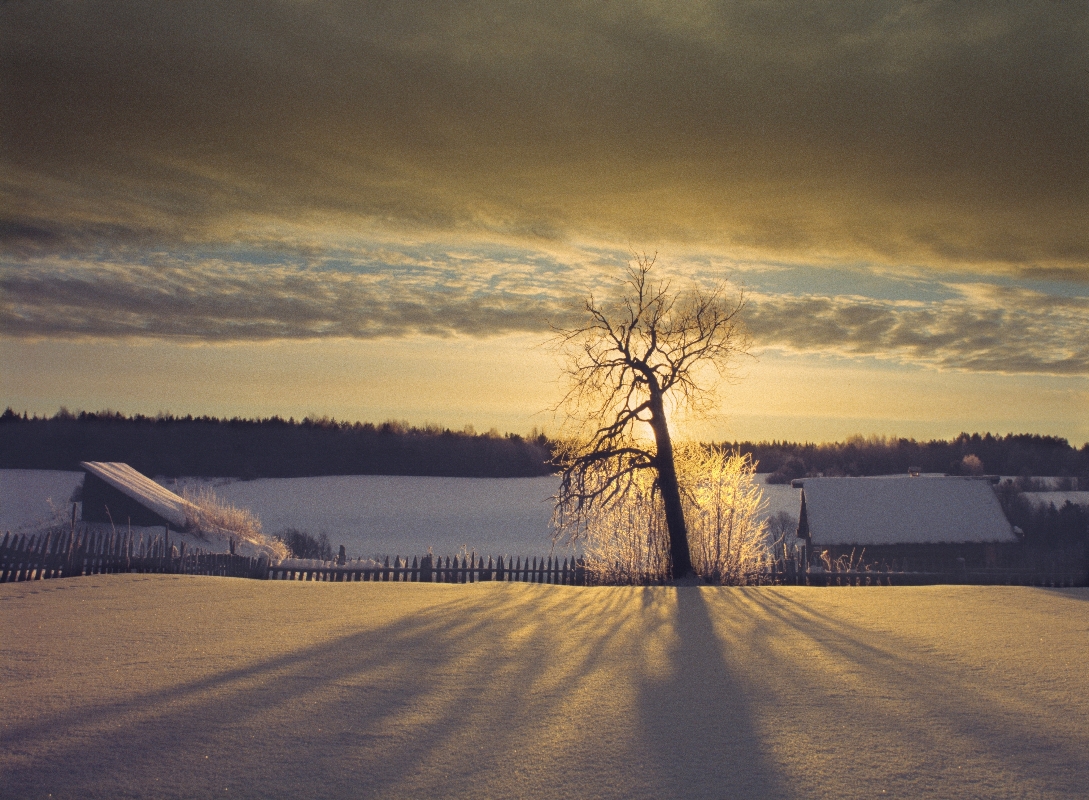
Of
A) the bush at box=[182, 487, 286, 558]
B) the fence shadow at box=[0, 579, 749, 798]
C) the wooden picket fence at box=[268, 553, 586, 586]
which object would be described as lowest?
the fence shadow at box=[0, 579, 749, 798]

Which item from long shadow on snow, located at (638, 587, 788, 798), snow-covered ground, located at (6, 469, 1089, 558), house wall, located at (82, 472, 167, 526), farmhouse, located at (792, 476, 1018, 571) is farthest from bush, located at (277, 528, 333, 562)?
long shadow on snow, located at (638, 587, 788, 798)

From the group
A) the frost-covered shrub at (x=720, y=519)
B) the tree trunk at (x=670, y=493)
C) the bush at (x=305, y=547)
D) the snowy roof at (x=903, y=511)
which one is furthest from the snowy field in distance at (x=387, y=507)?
the tree trunk at (x=670, y=493)

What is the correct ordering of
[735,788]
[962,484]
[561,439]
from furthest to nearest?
[962,484] → [561,439] → [735,788]

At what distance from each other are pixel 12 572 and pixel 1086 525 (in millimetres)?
54978

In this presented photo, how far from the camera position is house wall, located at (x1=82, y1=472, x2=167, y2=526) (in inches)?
1566

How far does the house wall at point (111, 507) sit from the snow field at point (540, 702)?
30672mm

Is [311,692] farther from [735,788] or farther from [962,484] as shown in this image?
[962,484]

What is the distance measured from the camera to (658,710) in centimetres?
666

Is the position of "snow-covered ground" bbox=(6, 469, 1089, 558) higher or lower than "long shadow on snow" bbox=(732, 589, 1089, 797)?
higher

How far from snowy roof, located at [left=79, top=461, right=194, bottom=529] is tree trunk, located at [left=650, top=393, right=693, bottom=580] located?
27.6 meters

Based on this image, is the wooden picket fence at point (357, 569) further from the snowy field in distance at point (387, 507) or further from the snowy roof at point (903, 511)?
the snowy field in distance at point (387, 507)

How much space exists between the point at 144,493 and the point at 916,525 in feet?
118

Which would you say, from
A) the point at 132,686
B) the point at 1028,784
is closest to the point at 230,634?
the point at 132,686

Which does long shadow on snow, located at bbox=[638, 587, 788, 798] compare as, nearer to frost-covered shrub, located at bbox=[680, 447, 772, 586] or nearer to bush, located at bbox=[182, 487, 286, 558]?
frost-covered shrub, located at bbox=[680, 447, 772, 586]
